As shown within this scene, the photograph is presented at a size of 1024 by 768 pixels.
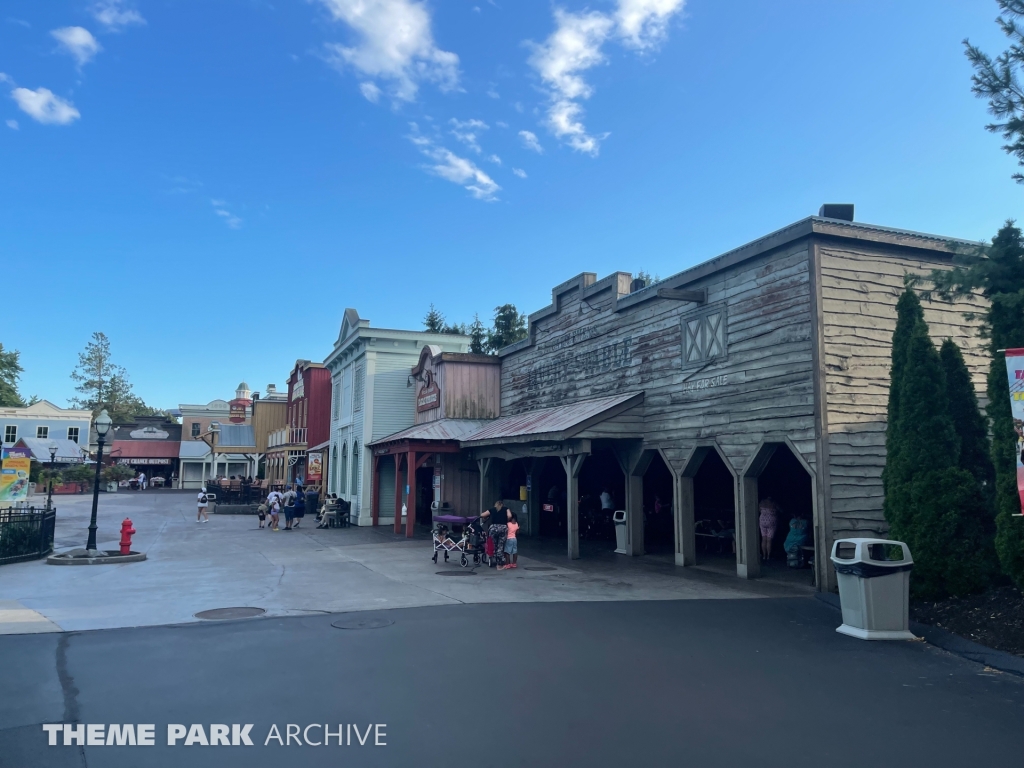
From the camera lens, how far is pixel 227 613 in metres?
9.98

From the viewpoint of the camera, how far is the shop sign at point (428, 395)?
84.5 ft

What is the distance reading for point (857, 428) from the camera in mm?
11781

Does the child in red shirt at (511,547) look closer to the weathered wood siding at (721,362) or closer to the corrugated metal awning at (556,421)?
the corrugated metal awning at (556,421)

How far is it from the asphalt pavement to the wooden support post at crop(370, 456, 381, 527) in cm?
1704

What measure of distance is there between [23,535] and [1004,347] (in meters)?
18.7

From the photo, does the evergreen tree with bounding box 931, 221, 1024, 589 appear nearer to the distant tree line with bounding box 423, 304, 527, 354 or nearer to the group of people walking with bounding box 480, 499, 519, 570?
the group of people walking with bounding box 480, 499, 519, 570

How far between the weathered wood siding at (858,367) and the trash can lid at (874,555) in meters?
1.84

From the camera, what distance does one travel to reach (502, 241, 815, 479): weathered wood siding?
12.1 metres

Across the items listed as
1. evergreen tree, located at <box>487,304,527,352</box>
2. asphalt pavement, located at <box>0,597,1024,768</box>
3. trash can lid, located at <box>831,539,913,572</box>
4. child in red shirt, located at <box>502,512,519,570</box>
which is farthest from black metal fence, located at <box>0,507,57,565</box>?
evergreen tree, located at <box>487,304,527,352</box>

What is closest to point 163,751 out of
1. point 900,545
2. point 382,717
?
point 382,717

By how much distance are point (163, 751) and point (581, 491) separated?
61.0 feet

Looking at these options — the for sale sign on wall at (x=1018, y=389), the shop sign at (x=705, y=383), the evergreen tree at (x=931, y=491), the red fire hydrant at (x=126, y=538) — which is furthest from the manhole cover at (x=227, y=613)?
the for sale sign on wall at (x=1018, y=389)

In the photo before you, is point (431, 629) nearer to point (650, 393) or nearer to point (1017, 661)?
point (1017, 661)

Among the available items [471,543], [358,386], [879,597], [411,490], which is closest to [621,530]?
[471,543]
